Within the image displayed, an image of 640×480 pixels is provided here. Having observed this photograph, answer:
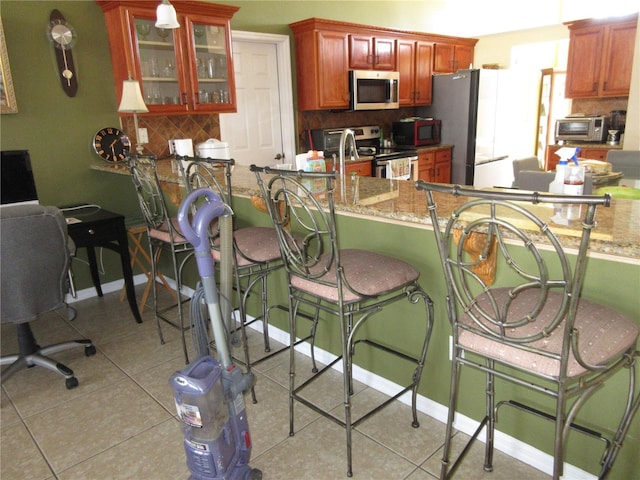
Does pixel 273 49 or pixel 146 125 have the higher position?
pixel 273 49

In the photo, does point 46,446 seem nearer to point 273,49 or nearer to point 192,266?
point 192,266

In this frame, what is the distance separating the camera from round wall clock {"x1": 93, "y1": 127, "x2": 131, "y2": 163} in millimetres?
3520

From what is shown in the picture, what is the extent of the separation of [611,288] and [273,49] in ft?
13.2

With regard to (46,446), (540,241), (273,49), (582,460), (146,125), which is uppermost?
(273,49)

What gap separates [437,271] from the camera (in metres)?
1.86

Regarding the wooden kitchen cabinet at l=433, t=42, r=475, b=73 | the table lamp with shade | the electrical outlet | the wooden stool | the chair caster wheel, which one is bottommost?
the chair caster wheel

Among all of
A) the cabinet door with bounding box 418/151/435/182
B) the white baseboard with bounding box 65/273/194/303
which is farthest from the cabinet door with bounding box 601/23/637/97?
the white baseboard with bounding box 65/273/194/303

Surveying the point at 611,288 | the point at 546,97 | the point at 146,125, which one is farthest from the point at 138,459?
the point at 546,97

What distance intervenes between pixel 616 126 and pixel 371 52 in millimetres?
3224

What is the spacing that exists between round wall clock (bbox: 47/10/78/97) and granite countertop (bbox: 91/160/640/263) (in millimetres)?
1605

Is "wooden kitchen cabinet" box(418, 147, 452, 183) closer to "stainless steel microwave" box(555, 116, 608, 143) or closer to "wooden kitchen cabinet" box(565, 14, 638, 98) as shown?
"stainless steel microwave" box(555, 116, 608, 143)

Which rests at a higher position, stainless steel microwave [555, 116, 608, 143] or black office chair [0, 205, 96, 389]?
stainless steel microwave [555, 116, 608, 143]

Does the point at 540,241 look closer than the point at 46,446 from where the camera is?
Yes

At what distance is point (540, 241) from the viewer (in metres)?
1.37
